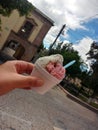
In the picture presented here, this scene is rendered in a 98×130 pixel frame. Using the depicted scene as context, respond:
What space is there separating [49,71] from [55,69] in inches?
2.2

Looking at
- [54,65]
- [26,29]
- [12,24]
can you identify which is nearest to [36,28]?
[26,29]

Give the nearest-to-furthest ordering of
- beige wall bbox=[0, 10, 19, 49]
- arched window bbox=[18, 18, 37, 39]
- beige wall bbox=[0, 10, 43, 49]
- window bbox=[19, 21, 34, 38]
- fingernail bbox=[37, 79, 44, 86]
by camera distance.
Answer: fingernail bbox=[37, 79, 44, 86] → beige wall bbox=[0, 10, 19, 49] → beige wall bbox=[0, 10, 43, 49] → arched window bbox=[18, 18, 37, 39] → window bbox=[19, 21, 34, 38]

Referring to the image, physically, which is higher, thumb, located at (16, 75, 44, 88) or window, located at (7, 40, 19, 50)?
thumb, located at (16, 75, 44, 88)

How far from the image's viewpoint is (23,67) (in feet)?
7.89

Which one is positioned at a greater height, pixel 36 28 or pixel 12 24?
pixel 36 28

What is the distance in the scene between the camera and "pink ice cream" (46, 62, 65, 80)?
238 cm

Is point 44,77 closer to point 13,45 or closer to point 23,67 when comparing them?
point 23,67

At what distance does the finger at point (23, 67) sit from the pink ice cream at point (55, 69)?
16cm

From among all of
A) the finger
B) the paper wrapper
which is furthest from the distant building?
the paper wrapper

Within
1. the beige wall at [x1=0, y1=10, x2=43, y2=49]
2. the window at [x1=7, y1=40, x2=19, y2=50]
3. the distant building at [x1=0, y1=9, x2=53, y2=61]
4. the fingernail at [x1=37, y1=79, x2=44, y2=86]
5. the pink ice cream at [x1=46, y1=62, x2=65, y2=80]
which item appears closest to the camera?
the fingernail at [x1=37, y1=79, x2=44, y2=86]

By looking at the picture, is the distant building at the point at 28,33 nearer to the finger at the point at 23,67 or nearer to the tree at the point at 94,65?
the tree at the point at 94,65

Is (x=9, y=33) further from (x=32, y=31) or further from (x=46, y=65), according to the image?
(x=46, y=65)

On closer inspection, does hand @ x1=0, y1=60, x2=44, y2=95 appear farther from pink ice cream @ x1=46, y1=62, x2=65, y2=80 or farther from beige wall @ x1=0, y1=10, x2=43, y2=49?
beige wall @ x1=0, y1=10, x2=43, y2=49

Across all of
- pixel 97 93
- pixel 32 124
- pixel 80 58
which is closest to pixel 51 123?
pixel 32 124
